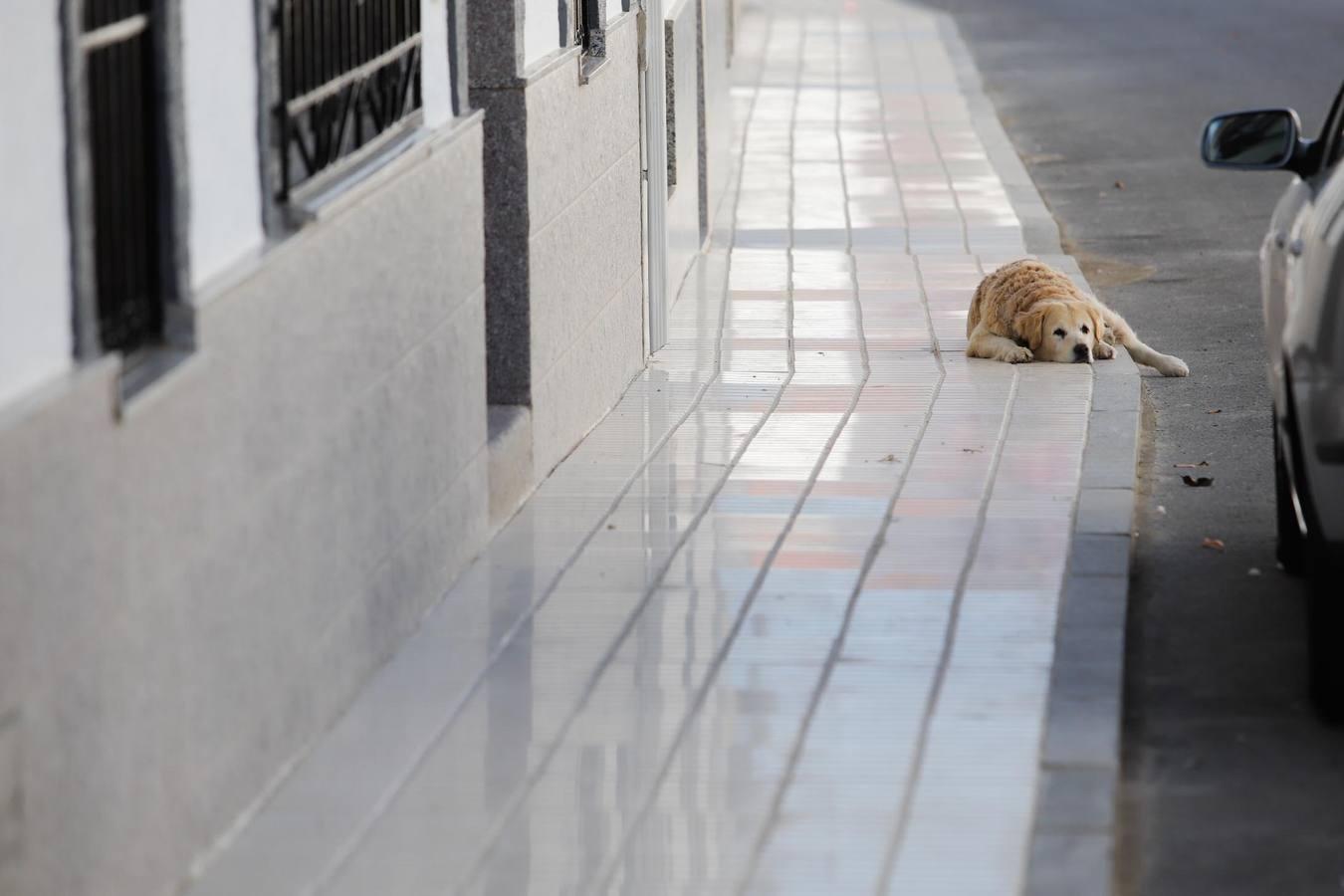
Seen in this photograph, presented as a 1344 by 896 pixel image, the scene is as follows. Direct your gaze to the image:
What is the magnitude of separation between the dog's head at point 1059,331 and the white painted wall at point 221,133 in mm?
5374

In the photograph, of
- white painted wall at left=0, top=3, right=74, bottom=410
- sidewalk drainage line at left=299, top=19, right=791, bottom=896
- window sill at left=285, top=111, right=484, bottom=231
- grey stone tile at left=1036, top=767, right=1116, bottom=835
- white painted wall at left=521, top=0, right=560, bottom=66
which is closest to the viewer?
white painted wall at left=0, top=3, right=74, bottom=410

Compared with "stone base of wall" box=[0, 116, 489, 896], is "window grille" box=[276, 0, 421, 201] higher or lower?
higher

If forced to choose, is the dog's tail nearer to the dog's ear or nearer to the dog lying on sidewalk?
the dog lying on sidewalk

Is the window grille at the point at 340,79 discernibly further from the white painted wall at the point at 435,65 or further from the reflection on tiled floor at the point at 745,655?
the reflection on tiled floor at the point at 745,655

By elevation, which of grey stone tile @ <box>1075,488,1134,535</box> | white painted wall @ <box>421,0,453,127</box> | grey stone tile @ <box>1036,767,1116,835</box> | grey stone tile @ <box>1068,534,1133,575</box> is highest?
white painted wall @ <box>421,0,453,127</box>

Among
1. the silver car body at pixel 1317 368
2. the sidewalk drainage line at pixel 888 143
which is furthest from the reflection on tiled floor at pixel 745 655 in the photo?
the sidewalk drainage line at pixel 888 143

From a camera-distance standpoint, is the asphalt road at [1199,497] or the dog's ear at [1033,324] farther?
the dog's ear at [1033,324]

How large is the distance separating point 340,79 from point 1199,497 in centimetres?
343

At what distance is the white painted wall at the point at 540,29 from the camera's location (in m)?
7.39

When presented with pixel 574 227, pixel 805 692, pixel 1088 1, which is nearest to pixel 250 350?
pixel 805 692

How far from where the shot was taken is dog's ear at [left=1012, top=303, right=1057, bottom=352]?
31.0ft

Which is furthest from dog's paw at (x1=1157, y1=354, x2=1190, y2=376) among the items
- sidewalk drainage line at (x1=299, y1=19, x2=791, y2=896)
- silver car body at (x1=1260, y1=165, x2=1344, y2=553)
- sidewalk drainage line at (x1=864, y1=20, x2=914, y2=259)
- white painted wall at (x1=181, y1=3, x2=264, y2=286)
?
white painted wall at (x1=181, y1=3, x2=264, y2=286)

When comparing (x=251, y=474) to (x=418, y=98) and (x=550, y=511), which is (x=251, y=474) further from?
(x=550, y=511)

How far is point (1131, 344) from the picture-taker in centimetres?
963
